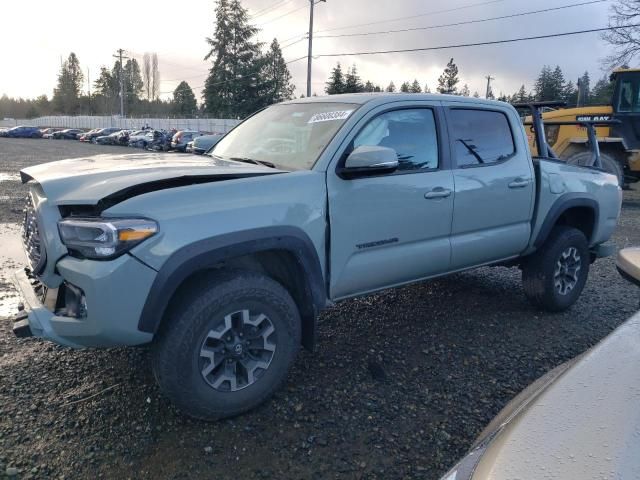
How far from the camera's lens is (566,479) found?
1108mm

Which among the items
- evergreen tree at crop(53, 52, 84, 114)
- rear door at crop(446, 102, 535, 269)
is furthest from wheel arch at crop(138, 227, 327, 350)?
evergreen tree at crop(53, 52, 84, 114)

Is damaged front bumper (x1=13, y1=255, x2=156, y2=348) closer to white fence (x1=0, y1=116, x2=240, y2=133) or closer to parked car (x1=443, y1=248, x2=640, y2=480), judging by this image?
parked car (x1=443, y1=248, x2=640, y2=480)

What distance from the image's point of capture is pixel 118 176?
2.76 m

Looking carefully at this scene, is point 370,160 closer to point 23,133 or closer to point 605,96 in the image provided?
point 605,96

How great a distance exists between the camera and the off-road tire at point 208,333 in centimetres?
259

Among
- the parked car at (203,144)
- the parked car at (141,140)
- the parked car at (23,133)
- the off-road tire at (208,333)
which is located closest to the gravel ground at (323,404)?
the off-road tire at (208,333)

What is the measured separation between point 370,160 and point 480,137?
154 cm

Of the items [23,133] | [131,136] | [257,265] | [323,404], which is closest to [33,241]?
[257,265]

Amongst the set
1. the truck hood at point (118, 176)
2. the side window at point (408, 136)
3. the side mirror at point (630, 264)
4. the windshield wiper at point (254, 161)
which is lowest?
the side mirror at point (630, 264)

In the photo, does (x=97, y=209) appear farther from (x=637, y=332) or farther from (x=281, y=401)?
(x=637, y=332)

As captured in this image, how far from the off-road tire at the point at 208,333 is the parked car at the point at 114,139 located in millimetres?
44494

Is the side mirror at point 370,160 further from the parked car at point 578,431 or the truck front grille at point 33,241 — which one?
the truck front grille at point 33,241

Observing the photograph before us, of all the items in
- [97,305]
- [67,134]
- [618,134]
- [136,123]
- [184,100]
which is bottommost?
Answer: [97,305]

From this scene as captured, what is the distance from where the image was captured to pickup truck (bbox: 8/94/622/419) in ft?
8.11
